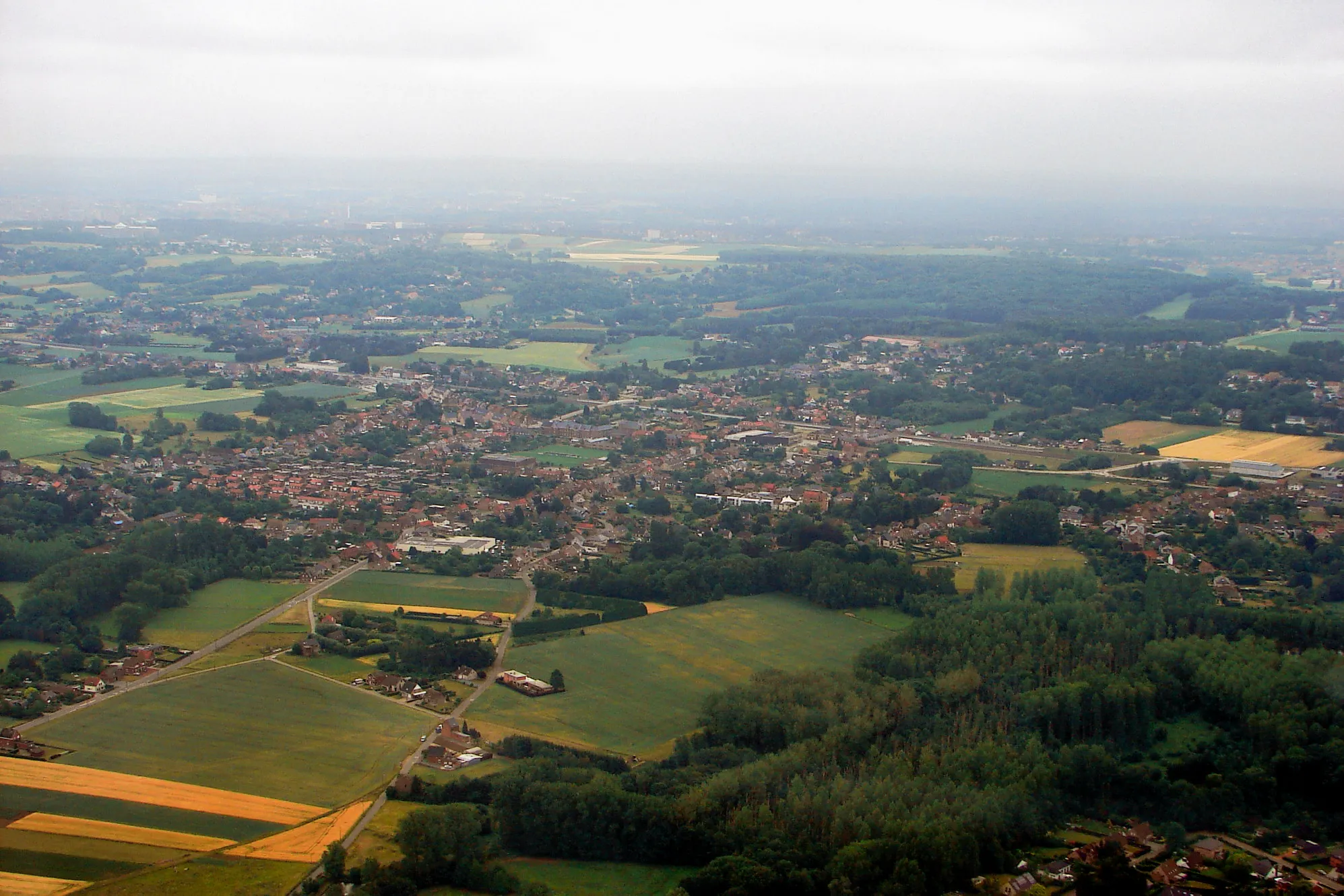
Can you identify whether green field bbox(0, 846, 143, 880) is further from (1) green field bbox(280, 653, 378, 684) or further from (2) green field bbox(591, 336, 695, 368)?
(2) green field bbox(591, 336, 695, 368)

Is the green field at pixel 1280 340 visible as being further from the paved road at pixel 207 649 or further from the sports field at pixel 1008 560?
the paved road at pixel 207 649

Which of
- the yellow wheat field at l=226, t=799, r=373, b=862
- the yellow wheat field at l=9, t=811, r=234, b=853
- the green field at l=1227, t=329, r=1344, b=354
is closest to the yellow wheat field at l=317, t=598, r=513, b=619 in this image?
the yellow wheat field at l=226, t=799, r=373, b=862

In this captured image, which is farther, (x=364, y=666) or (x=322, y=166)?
(x=322, y=166)

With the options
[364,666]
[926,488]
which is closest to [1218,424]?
[926,488]

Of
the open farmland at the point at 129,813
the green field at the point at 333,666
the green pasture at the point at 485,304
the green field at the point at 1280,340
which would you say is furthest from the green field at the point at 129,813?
the green pasture at the point at 485,304

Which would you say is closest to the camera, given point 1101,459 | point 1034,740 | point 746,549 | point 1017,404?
point 1034,740

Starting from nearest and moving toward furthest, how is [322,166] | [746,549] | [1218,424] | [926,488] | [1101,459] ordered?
1. [746,549]
2. [926,488]
3. [1101,459]
4. [1218,424]
5. [322,166]

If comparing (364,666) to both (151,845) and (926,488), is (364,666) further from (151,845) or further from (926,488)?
(926,488)
